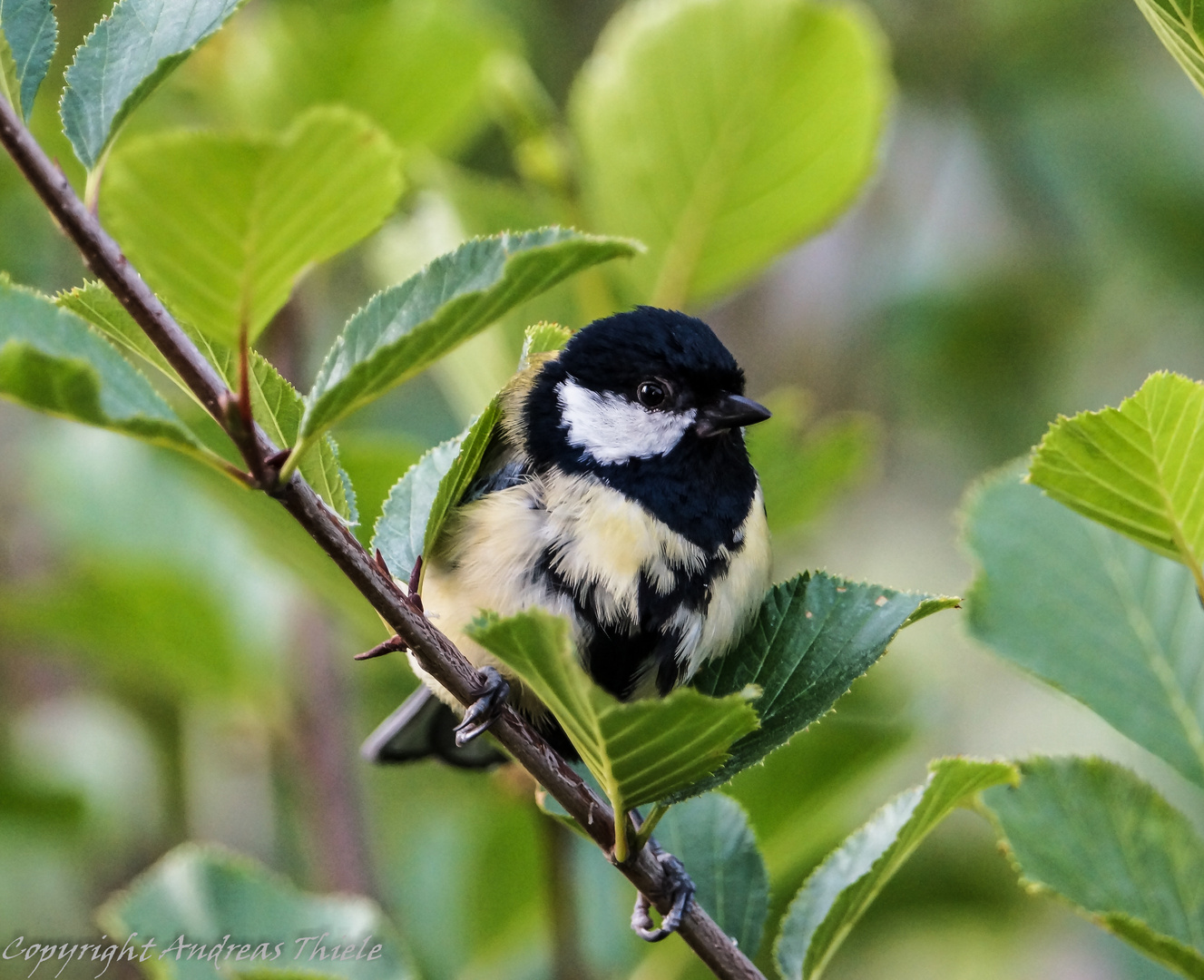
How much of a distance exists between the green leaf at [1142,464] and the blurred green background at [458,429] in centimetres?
34

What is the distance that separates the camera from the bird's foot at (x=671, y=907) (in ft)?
3.27

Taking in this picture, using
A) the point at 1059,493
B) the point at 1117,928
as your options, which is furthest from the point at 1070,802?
the point at 1059,493

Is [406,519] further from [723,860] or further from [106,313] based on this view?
[723,860]

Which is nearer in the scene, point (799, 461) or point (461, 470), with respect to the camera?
point (461, 470)

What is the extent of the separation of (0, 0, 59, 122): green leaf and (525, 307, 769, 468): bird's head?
81 cm

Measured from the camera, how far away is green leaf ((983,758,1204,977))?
1096mm

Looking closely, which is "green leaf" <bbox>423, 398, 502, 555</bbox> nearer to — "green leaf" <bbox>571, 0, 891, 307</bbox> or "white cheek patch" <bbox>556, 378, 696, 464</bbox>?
"white cheek patch" <bbox>556, 378, 696, 464</bbox>

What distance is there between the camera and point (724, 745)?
855 mm

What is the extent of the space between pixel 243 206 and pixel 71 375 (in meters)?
0.13

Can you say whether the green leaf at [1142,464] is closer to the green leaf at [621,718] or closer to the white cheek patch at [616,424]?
the green leaf at [621,718]

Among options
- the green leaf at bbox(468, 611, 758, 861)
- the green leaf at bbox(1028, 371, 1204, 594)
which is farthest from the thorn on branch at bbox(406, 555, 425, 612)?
the green leaf at bbox(1028, 371, 1204, 594)

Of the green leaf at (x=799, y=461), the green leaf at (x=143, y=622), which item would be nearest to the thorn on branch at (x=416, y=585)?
the green leaf at (x=799, y=461)

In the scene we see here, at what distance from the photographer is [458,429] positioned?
2.49 meters

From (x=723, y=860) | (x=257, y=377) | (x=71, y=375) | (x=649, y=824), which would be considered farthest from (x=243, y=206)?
(x=723, y=860)
